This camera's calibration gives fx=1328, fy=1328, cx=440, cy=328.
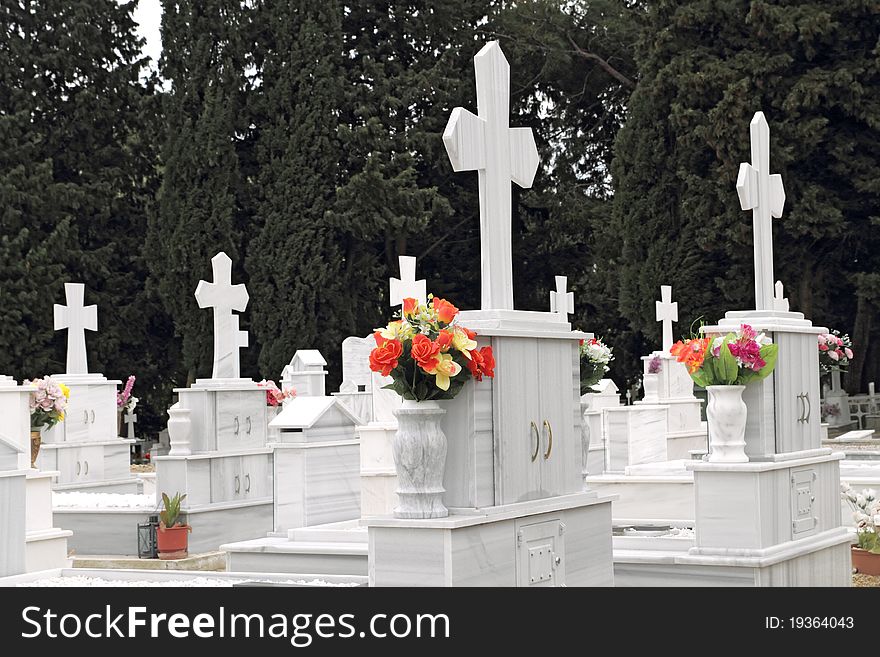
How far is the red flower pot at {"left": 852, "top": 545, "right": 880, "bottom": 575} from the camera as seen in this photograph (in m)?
9.98

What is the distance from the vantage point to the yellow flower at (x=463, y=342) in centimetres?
619

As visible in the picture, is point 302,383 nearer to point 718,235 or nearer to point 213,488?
point 213,488

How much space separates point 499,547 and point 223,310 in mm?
8715

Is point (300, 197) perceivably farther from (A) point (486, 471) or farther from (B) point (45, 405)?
(A) point (486, 471)

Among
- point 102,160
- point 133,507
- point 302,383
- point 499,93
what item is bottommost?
point 133,507

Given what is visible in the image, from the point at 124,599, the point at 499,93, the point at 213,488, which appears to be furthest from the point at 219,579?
the point at 213,488

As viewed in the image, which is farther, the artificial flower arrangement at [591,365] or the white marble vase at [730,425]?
the artificial flower arrangement at [591,365]

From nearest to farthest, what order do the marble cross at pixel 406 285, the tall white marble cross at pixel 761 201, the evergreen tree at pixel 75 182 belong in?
the tall white marble cross at pixel 761 201 < the marble cross at pixel 406 285 < the evergreen tree at pixel 75 182

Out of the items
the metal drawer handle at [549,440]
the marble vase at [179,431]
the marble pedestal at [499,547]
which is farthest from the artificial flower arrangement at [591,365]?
the marble vase at [179,431]

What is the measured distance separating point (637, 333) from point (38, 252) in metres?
12.4

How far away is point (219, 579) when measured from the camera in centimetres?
835

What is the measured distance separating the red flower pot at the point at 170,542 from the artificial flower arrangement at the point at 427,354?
22.9 ft

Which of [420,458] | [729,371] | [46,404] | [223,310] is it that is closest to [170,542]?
[46,404]

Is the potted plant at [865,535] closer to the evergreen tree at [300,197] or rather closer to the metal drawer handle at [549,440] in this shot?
the metal drawer handle at [549,440]
